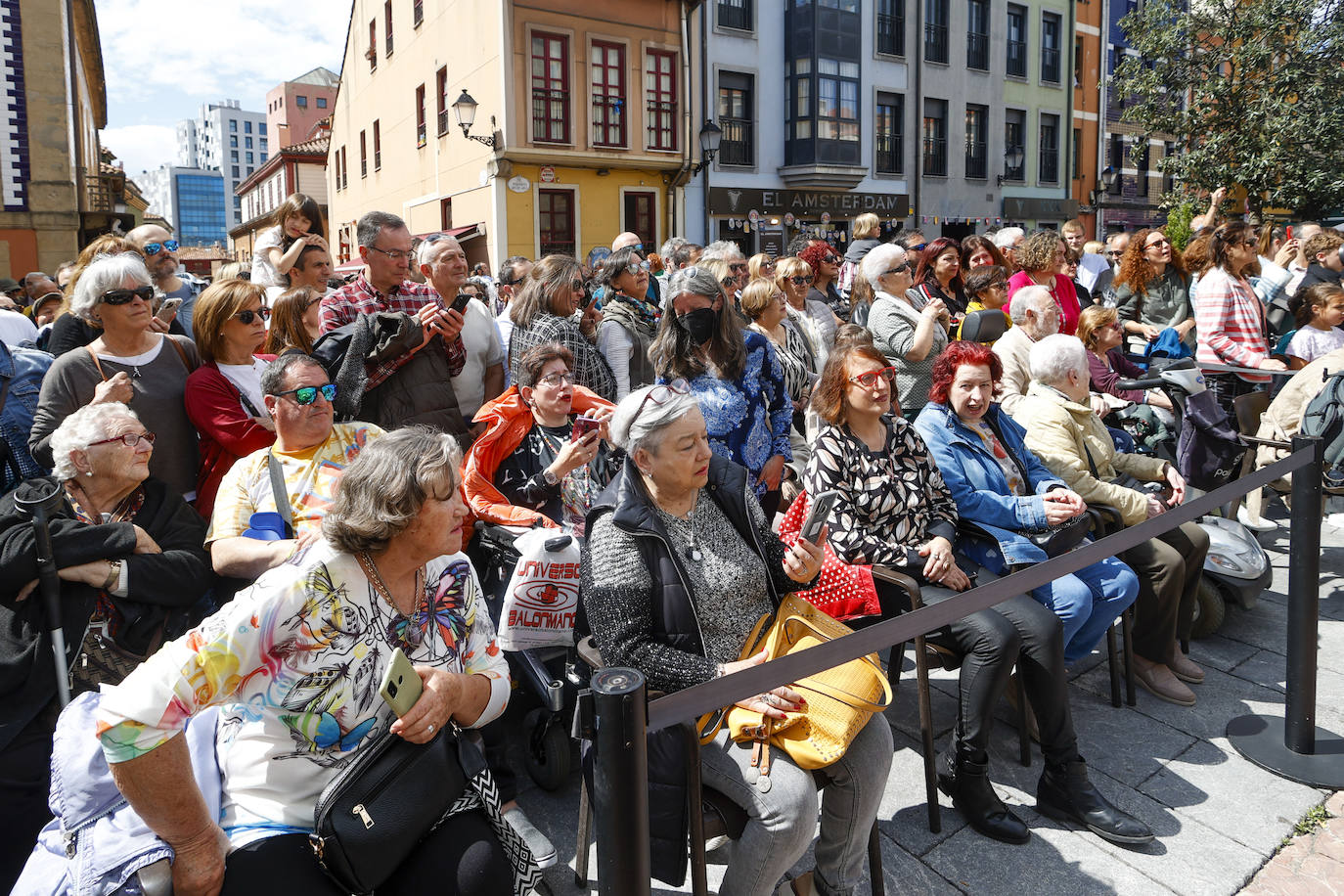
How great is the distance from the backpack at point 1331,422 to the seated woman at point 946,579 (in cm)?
263

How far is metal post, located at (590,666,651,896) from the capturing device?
1.54 meters

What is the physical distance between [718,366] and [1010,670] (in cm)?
195

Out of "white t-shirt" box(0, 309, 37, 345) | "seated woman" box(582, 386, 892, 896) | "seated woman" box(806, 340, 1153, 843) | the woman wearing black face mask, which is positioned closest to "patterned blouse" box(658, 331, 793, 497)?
the woman wearing black face mask

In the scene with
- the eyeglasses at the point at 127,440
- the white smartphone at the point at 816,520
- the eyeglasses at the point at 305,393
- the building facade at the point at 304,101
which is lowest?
the white smartphone at the point at 816,520

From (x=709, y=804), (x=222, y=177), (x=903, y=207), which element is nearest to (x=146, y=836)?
(x=709, y=804)

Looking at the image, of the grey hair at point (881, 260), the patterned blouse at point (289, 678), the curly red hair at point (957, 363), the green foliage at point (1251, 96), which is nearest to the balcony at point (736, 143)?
the green foliage at point (1251, 96)

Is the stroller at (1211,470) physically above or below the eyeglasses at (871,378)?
below

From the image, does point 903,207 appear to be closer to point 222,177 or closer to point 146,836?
point 146,836

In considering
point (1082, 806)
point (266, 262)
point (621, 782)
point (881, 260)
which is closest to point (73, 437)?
point (621, 782)

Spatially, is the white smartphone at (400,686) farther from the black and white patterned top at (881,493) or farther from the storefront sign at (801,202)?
the storefront sign at (801,202)

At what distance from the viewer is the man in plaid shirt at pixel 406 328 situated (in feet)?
12.8

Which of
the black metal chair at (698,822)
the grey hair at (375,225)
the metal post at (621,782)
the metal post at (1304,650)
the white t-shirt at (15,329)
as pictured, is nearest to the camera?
the metal post at (621,782)

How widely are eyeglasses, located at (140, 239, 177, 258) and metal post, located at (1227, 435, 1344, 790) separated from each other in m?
5.82

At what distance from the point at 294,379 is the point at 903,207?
77.2ft
